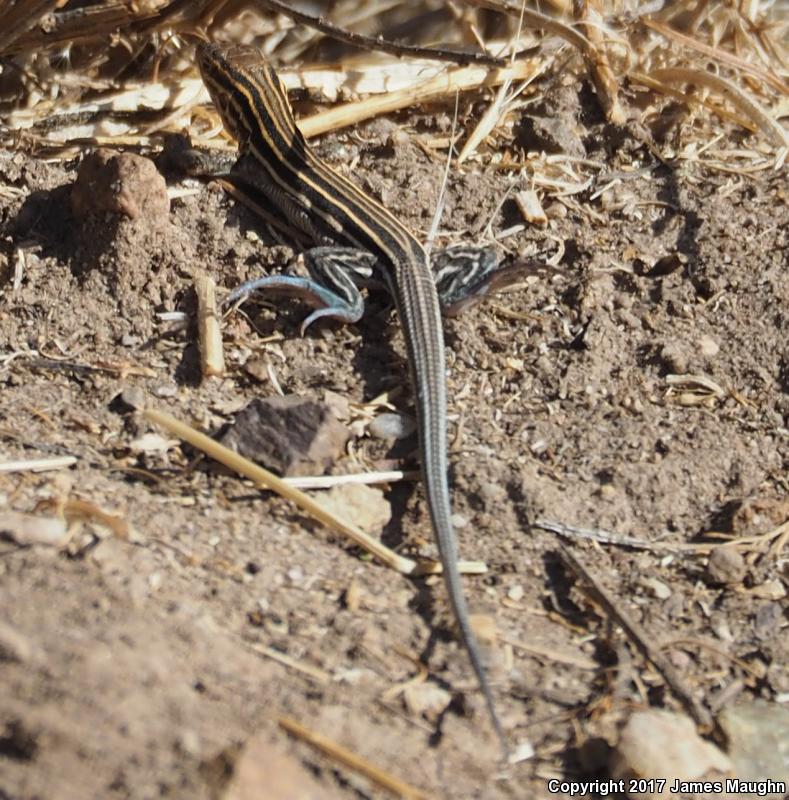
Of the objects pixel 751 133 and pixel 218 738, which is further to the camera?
pixel 751 133

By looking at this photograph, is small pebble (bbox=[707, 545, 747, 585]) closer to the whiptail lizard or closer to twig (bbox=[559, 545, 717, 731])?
twig (bbox=[559, 545, 717, 731])

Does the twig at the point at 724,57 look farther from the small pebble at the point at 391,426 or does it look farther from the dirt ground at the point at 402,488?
the small pebble at the point at 391,426

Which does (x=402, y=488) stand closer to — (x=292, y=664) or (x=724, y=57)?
(x=292, y=664)

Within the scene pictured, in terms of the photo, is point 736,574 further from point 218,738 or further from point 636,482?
point 218,738

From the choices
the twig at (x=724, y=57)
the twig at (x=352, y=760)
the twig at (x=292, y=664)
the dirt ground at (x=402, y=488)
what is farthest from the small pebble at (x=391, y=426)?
the twig at (x=724, y=57)

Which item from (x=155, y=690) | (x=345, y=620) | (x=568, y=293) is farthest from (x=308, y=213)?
(x=155, y=690)
